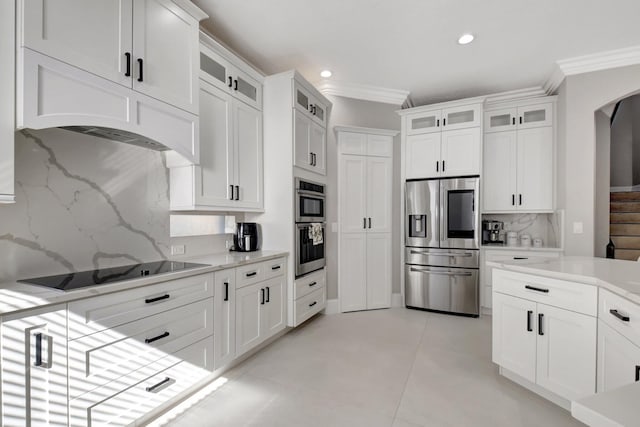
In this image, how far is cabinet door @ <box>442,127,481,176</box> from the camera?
3.79 metres

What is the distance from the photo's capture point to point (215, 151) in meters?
2.54

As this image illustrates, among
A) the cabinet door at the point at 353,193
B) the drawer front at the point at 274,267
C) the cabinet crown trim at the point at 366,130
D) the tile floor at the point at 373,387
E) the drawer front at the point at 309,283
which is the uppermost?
the cabinet crown trim at the point at 366,130

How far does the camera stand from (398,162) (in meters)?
4.20

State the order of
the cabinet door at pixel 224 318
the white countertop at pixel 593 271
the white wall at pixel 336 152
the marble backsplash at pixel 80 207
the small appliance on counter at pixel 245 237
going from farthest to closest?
the white wall at pixel 336 152 → the small appliance on counter at pixel 245 237 → the cabinet door at pixel 224 318 → the marble backsplash at pixel 80 207 → the white countertop at pixel 593 271

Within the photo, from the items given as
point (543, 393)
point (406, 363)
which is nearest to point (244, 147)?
point (406, 363)

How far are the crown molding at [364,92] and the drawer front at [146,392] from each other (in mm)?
3248

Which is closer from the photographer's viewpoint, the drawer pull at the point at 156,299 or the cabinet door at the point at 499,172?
the drawer pull at the point at 156,299

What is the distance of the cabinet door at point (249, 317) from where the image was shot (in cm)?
240

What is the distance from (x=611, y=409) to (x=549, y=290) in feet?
5.61

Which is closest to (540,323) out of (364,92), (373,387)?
(373,387)

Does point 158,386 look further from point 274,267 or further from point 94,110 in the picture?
point 94,110

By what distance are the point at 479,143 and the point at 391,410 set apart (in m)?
3.24

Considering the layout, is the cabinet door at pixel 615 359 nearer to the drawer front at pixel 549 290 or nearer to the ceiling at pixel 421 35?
the drawer front at pixel 549 290

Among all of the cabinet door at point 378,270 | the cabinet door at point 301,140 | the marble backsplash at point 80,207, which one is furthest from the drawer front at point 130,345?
the cabinet door at point 378,270
